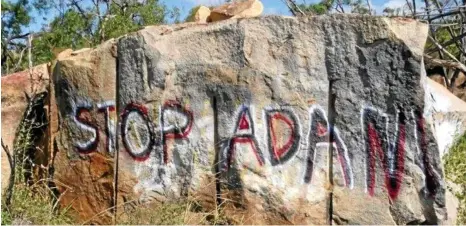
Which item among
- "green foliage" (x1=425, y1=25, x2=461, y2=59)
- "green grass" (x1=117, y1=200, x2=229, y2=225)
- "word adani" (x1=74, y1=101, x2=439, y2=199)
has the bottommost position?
"green grass" (x1=117, y1=200, x2=229, y2=225)

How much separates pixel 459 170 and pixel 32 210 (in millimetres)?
3768

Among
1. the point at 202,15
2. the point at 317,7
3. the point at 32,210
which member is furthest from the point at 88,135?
the point at 317,7

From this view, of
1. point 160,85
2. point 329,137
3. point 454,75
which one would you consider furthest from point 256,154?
point 454,75

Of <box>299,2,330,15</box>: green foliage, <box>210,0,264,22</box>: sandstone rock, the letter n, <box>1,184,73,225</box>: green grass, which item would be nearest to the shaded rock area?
A: the letter n

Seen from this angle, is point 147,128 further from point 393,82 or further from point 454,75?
point 454,75

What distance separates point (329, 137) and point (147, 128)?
5.27ft

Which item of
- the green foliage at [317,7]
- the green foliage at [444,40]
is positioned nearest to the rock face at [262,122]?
the green foliage at [444,40]

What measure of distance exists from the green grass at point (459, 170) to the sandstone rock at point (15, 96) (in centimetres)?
398

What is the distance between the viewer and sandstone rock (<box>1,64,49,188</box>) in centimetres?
789

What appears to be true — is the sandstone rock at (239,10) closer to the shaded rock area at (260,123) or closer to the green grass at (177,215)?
the shaded rock area at (260,123)

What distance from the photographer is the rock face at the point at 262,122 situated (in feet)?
20.5

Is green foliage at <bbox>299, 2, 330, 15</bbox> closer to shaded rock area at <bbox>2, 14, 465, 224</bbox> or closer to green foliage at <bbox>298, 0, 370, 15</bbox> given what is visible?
green foliage at <bbox>298, 0, 370, 15</bbox>

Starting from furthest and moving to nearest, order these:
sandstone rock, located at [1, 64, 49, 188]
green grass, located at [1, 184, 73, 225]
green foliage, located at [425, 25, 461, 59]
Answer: green foliage, located at [425, 25, 461, 59], sandstone rock, located at [1, 64, 49, 188], green grass, located at [1, 184, 73, 225]

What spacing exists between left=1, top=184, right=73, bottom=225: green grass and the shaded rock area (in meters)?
0.17
